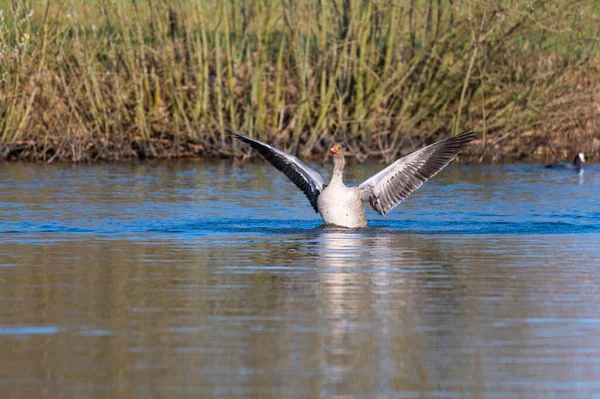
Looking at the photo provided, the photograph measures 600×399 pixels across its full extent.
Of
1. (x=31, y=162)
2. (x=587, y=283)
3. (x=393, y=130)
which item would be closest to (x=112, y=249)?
(x=587, y=283)

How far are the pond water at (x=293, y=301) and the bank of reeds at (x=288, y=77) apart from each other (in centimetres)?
746

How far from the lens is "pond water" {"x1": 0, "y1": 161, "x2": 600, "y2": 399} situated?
5590mm

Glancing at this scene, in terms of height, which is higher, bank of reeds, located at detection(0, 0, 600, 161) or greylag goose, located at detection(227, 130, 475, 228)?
bank of reeds, located at detection(0, 0, 600, 161)

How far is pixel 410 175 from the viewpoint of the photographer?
1374 cm

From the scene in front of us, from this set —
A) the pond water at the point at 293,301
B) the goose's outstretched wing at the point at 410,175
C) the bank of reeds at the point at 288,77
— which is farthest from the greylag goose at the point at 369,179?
the bank of reeds at the point at 288,77

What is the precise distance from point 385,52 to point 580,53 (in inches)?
150

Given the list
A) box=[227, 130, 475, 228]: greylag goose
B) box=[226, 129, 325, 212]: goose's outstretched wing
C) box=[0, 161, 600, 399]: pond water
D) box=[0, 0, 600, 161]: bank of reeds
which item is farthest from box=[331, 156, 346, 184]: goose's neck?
box=[0, 0, 600, 161]: bank of reeds

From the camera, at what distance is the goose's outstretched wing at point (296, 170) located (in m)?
13.3

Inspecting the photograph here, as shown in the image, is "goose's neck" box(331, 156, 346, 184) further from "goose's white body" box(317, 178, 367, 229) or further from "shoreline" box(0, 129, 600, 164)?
"shoreline" box(0, 129, 600, 164)

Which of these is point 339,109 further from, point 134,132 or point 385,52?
point 134,132

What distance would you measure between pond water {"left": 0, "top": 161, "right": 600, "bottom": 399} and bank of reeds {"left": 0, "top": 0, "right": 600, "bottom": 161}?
24.5ft

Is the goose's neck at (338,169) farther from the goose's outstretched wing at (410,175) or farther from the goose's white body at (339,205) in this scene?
the goose's outstretched wing at (410,175)

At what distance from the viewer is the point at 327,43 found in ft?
77.9

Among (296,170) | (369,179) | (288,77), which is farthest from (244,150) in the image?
(369,179)
